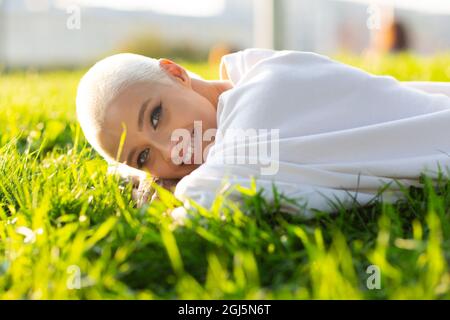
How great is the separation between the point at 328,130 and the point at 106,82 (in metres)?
0.72

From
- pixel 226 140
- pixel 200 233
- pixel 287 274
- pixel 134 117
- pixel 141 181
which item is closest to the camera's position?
pixel 287 274

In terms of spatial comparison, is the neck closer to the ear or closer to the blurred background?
the ear

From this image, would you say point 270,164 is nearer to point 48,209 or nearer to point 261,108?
point 261,108

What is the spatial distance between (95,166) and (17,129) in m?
A: 1.04

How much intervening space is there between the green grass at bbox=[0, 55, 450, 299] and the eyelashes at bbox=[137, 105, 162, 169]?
0.45 feet

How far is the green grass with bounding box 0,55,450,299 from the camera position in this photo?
1.43m

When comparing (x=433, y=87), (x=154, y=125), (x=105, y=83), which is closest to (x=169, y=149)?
(x=154, y=125)

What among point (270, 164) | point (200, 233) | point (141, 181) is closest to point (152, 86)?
Result: point (141, 181)

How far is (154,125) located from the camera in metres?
2.22

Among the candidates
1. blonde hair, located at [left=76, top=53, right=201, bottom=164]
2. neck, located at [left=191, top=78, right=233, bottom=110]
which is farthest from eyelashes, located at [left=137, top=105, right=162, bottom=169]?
neck, located at [left=191, top=78, right=233, bottom=110]

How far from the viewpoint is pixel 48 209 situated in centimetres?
191

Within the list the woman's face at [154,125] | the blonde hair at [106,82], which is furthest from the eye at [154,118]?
the blonde hair at [106,82]

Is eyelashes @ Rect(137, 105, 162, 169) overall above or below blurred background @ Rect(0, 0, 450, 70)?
below

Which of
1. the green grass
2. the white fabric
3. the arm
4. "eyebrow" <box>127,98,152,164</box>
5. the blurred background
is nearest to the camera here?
the green grass
